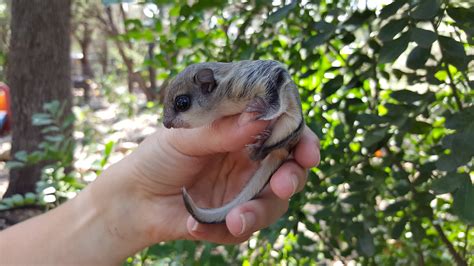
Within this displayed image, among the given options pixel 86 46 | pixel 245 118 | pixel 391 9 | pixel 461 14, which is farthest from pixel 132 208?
pixel 86 46

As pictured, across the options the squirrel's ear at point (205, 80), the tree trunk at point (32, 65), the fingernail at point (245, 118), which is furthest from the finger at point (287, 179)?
the tree trunk at point (32, 65)

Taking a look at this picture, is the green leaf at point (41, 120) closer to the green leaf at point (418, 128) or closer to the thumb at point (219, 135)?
the thumb at point (219, 135)

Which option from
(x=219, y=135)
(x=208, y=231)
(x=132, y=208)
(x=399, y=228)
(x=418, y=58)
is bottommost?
(x=399, y=228)

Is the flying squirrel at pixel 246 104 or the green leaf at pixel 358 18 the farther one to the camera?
the green leaf at pixel 358 18

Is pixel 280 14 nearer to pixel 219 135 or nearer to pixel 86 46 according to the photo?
pixel 219 135

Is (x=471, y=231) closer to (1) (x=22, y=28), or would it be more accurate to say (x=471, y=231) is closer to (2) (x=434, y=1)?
(2) (x=434, y=1)

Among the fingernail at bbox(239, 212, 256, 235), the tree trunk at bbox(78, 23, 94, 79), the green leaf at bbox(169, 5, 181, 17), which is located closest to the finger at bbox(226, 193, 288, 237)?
the fingernail at bbox(239, 212, 256, 235)
